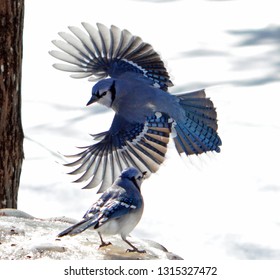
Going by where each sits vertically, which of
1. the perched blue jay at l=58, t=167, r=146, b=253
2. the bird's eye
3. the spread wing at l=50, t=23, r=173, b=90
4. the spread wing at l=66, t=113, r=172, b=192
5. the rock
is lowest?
the rock

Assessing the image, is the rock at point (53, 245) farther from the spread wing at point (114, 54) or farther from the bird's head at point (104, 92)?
the spread wing at point (114, 54)

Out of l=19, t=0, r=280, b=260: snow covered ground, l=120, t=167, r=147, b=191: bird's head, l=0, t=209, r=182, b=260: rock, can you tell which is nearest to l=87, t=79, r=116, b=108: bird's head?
l=19, t=0, r=280, b=260: snow covered ground

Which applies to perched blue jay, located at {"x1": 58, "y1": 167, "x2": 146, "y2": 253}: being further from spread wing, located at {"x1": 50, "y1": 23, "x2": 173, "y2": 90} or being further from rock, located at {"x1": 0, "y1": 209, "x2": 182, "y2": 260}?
spread wing, located at {"x1": 50, "y1": 23, "x2": 173, "y2": 90}

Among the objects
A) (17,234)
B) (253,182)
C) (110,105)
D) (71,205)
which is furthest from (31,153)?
(17,234)

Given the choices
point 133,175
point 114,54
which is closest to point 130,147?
point 114,54

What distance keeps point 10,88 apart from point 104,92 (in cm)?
46

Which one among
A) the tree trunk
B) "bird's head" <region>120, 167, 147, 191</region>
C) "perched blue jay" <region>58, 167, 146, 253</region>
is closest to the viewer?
"perched blue jay" <region>58, 167, 146, 253</region>

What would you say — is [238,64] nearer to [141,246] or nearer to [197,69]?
[197,69]

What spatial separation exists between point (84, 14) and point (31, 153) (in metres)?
2.12

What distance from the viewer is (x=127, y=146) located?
538cm

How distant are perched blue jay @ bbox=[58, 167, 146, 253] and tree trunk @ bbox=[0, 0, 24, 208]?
3.58ft

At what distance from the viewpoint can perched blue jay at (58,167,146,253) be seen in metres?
4.25

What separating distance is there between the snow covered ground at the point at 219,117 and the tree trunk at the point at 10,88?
759mm

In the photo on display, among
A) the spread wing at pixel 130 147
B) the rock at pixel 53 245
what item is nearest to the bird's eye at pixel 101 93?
the spread wing at pixel 130 147
